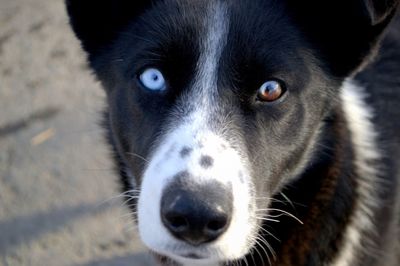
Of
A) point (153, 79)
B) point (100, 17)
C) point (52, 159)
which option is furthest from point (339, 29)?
point (52, 159)

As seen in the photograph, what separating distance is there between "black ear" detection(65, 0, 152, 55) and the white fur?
0.78 m

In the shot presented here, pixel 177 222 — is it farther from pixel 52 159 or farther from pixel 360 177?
pixel 52 159

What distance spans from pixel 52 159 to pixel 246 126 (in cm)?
174

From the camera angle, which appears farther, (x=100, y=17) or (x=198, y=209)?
(x=100, y=17)

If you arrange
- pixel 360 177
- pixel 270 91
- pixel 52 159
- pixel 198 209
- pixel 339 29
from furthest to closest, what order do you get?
pixel 52 159, pixel 360 177, pixel 339 29, pixel 270 91, pixel 198 209

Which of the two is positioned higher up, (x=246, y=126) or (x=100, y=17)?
(x=100, y=17)

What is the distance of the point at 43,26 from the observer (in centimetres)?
397

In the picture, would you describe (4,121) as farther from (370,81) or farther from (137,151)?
(370,81)

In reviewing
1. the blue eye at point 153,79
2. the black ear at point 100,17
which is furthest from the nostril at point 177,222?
the black ear at point 100,17

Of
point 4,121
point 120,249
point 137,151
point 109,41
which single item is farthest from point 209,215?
point 4,121

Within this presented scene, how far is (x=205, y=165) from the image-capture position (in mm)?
1564

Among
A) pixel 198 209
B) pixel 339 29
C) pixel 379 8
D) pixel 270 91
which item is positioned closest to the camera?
pixel 198 209

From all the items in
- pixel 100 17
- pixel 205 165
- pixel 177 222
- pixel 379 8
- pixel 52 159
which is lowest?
pixel 52 159

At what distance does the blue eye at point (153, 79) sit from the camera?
5.76ft
